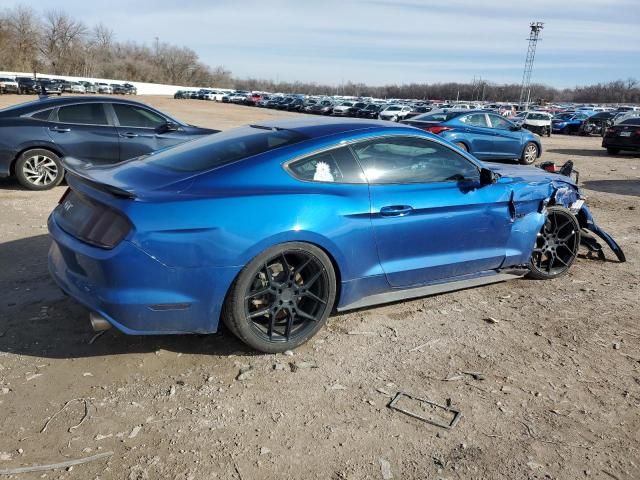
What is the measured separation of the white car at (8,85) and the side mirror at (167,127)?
189ft

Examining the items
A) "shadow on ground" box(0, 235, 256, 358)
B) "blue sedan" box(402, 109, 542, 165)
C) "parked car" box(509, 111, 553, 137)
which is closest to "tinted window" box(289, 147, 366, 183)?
"shadow on ground" box(0, 235, 256, 358)

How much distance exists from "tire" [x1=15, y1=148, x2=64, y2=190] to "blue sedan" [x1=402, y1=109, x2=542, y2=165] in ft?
26.3

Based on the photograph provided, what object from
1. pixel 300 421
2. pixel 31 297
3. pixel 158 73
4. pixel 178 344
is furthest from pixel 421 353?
pixel 158 73

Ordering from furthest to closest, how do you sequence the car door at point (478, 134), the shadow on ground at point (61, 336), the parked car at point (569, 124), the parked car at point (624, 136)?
the parked car at point (569, 124)
the parked car at point (624, 136)
the car door at point (478, 134)
the shadow on ground at point (61, 336)

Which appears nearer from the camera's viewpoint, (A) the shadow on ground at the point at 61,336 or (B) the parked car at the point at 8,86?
(A) the shadow on ground at the point at 61,336

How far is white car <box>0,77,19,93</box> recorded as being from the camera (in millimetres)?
56797

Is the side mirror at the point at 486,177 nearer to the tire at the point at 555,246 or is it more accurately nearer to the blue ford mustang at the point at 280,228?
the blue ford mustang at the point at 280,228

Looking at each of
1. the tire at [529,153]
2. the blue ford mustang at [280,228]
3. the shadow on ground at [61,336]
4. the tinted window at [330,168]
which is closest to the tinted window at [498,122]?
the tire at [529,153]

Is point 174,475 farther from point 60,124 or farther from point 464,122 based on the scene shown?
point 464,122

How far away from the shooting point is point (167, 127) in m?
9.11

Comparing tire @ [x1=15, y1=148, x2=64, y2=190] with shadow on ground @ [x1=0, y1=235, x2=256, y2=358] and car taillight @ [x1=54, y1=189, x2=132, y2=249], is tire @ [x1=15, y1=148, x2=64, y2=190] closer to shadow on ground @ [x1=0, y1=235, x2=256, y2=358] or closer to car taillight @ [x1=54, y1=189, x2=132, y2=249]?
shadow on ground @ [x1=0, y1=235, x2=256, y2=358]

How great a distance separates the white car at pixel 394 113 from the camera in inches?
1561

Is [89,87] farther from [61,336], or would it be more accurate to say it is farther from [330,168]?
[330,168]

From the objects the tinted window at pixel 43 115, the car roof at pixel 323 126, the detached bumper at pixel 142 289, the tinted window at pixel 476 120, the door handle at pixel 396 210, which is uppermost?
the car roof at pixel 323 126
